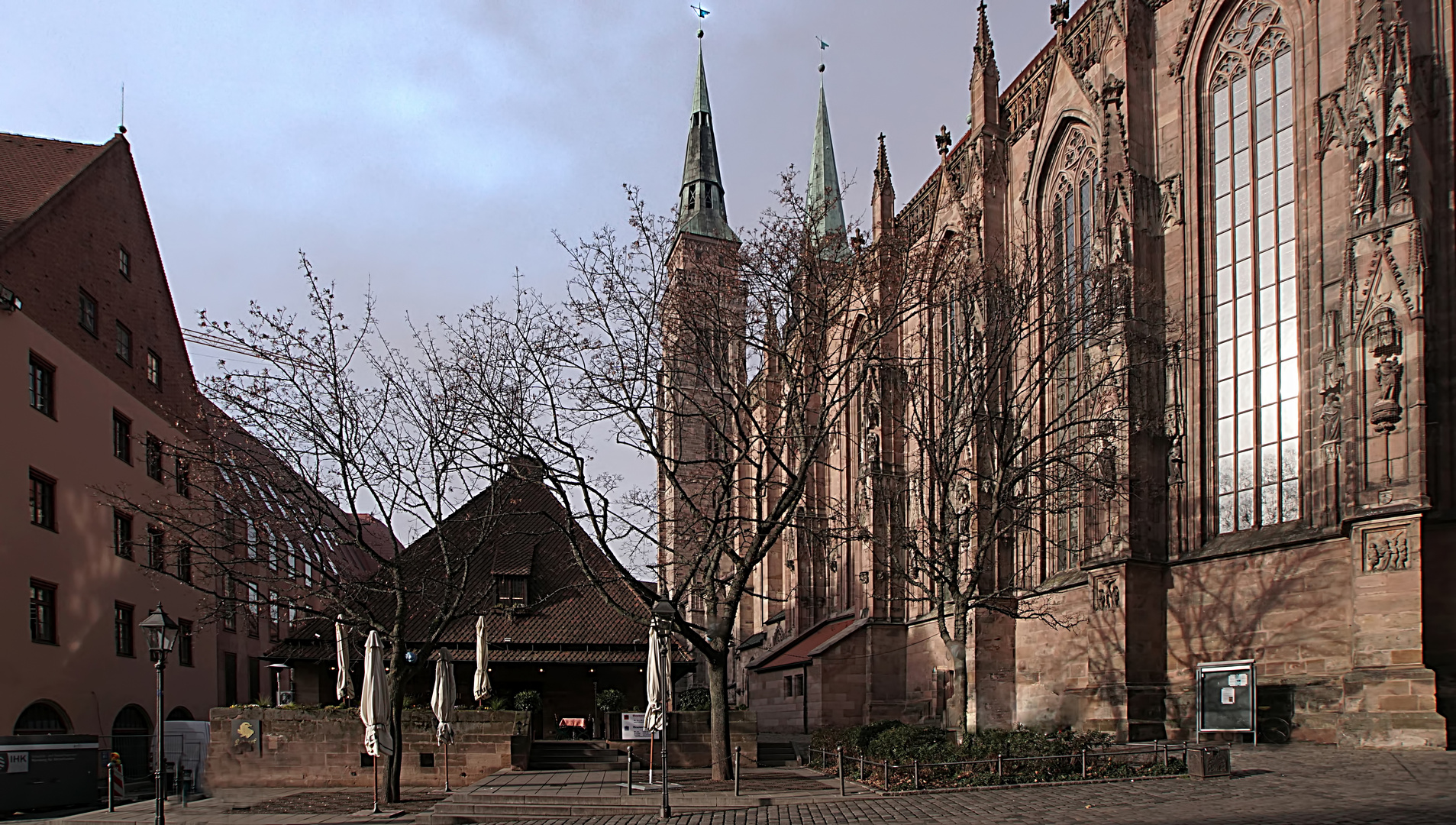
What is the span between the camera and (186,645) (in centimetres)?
3934

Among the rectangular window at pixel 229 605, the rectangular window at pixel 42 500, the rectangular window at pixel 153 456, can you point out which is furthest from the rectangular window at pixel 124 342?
the rectangular window at pixel 229 605

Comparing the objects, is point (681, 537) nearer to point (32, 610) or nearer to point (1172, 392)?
point (1172, 392)

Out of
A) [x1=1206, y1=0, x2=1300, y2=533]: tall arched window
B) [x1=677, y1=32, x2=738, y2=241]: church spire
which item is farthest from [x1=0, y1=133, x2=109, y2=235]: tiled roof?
[x1=677, y1=32, x2=738, y2=241]: church spire

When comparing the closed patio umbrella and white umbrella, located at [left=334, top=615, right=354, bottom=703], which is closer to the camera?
the closed patio umbrella

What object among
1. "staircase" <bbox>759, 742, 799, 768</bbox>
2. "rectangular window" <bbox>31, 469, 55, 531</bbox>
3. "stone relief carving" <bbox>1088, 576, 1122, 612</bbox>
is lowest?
"staircase" <bbox>759, 742, 799, 768</bbox>

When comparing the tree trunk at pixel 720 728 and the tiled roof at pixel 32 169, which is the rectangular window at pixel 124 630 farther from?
the tree trunk at pixel 720 728

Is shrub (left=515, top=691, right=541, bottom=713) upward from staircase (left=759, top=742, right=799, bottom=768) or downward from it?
upward

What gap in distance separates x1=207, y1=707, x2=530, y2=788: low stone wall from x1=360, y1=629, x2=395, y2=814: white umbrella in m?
4.81

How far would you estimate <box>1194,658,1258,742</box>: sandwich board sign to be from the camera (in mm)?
20734

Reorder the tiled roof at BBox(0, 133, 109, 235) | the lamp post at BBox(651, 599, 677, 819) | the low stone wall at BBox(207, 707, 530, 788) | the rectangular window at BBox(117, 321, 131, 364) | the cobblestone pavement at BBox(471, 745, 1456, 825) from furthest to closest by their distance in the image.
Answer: the rectangular window at BBox(117, 321, 131, 364) < the tiled roof at BBox(0, 133, 109, 235) < the low stone wall at BBox(207, 707, 530, 788) < the lamp post at BBox(651, 599, 677, 819) < the cobblestone pavement at BBox(471, 745, 1456, 825)

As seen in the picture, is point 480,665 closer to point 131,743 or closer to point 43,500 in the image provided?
point 43,500

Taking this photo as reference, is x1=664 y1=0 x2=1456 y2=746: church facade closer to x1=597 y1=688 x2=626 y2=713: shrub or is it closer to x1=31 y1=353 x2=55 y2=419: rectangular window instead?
x1=597 y1=688 x2=626 y2=713: shrub

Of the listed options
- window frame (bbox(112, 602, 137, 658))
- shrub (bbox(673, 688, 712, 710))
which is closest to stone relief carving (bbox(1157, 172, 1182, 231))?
Result: shrub (bbox(673, 688, 712, 710))

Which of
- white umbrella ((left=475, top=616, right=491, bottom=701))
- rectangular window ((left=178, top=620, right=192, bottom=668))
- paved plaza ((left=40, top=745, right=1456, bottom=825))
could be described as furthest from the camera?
rectangular window ((left=178, top=620, right=192, bottom=668))
